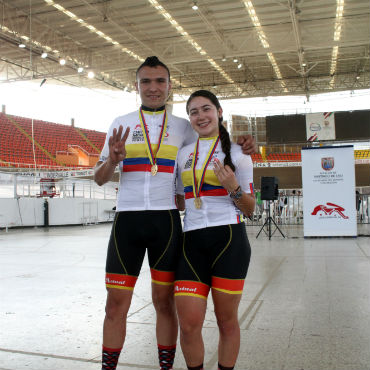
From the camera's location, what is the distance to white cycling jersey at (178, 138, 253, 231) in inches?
78.4

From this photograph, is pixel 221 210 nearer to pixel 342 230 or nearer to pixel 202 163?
pixel 202 163

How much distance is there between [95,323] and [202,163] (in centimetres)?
179

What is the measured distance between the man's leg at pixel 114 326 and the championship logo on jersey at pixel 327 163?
29.1ft

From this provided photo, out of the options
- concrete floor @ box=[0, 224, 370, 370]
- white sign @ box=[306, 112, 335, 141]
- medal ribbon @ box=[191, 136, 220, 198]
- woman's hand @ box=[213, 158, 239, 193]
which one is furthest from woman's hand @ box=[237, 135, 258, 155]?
white sign @ box=[306, 112, 335, 141]

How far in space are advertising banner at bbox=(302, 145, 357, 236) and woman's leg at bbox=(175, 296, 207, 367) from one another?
8.62 metres

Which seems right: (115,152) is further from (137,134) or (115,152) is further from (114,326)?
(114,326)

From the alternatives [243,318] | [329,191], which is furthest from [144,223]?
[329,191]

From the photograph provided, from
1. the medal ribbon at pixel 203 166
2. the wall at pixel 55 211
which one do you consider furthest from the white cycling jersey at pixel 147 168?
the wall at pixel 55 211

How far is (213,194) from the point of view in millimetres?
2004

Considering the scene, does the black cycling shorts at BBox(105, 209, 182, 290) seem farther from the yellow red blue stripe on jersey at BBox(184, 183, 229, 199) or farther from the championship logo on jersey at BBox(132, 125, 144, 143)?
the championship logo on jersey at BBox(132, 125, 144, 143)

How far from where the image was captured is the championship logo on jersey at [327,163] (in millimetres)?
10029

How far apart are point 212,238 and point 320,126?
1398 centimetres

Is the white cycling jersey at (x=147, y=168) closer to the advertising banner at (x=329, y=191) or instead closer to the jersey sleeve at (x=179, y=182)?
the jersey sleeve at (x=179, y=182)

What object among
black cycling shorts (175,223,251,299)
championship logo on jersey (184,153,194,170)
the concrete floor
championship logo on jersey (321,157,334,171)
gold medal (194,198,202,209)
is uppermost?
championship logo on jersey (321,157,334,171)
